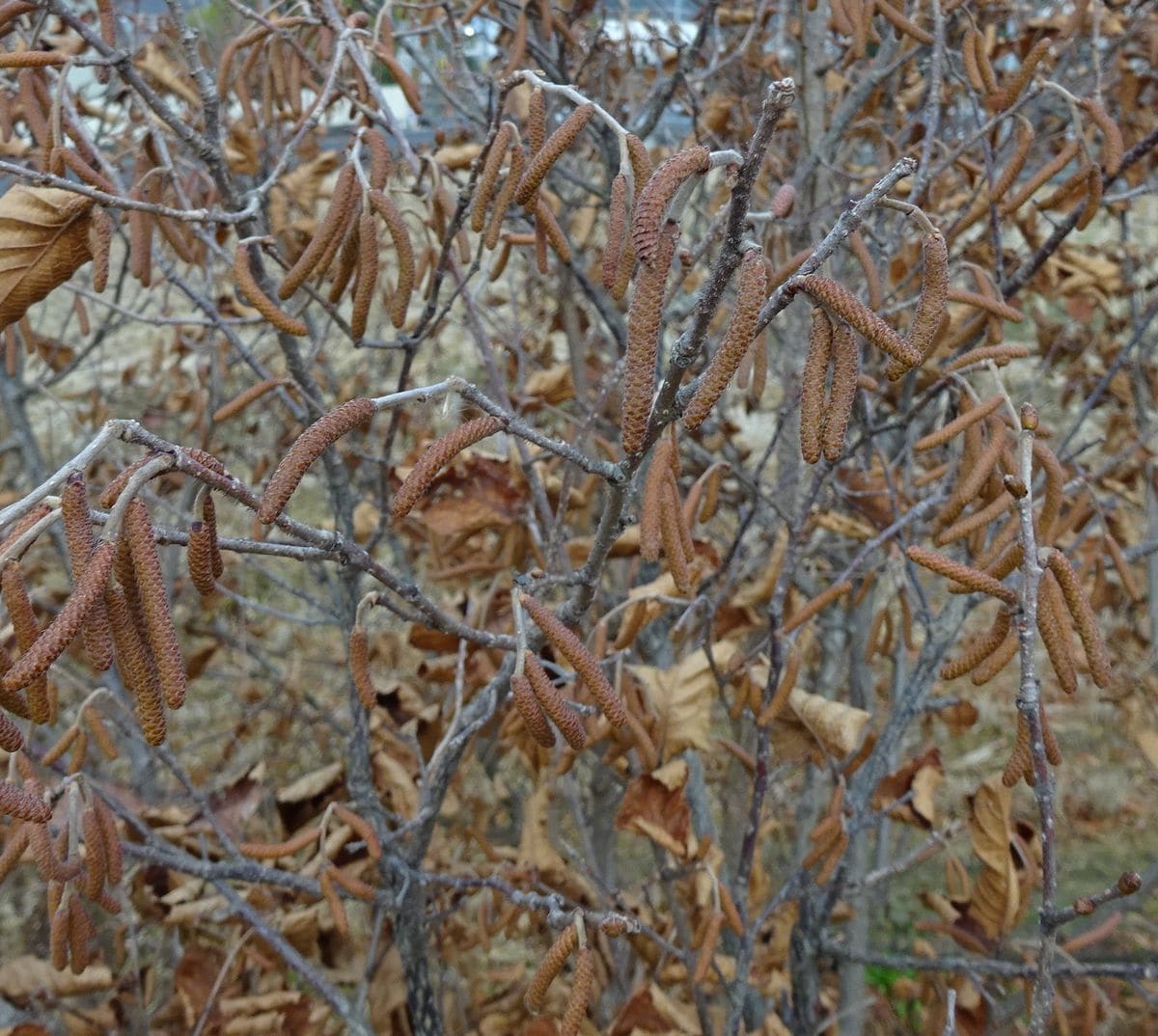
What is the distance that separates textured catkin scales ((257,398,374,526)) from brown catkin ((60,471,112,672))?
13 cm

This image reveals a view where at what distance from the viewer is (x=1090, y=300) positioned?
10.8 feet

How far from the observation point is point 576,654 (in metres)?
1.03

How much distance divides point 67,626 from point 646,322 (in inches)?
19.0

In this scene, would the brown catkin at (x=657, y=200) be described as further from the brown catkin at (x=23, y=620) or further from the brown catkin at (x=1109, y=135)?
the brown catkin at (x=1109, y=135)

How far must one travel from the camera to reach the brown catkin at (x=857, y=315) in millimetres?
847

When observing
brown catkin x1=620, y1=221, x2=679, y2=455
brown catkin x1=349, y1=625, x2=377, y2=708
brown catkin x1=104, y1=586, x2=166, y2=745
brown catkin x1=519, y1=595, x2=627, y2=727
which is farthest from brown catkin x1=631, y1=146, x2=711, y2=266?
brown catkin x1=349, y1=625, x2=377, y2=708

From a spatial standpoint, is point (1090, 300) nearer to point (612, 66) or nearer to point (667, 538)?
point (612, 66)

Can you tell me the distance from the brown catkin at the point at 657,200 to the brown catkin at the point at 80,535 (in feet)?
1.51

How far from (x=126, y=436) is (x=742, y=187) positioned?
20.8 inches

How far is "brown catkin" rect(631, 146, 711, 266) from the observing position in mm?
789

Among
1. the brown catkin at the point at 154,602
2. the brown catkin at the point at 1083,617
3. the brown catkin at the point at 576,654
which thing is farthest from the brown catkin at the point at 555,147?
the brown catkin at the point at 1083,617

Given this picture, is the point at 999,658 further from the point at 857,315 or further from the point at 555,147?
the point at 555,147

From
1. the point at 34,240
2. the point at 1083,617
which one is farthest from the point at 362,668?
the point at 1083,617

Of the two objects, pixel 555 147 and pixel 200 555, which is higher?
pixel 555 147
